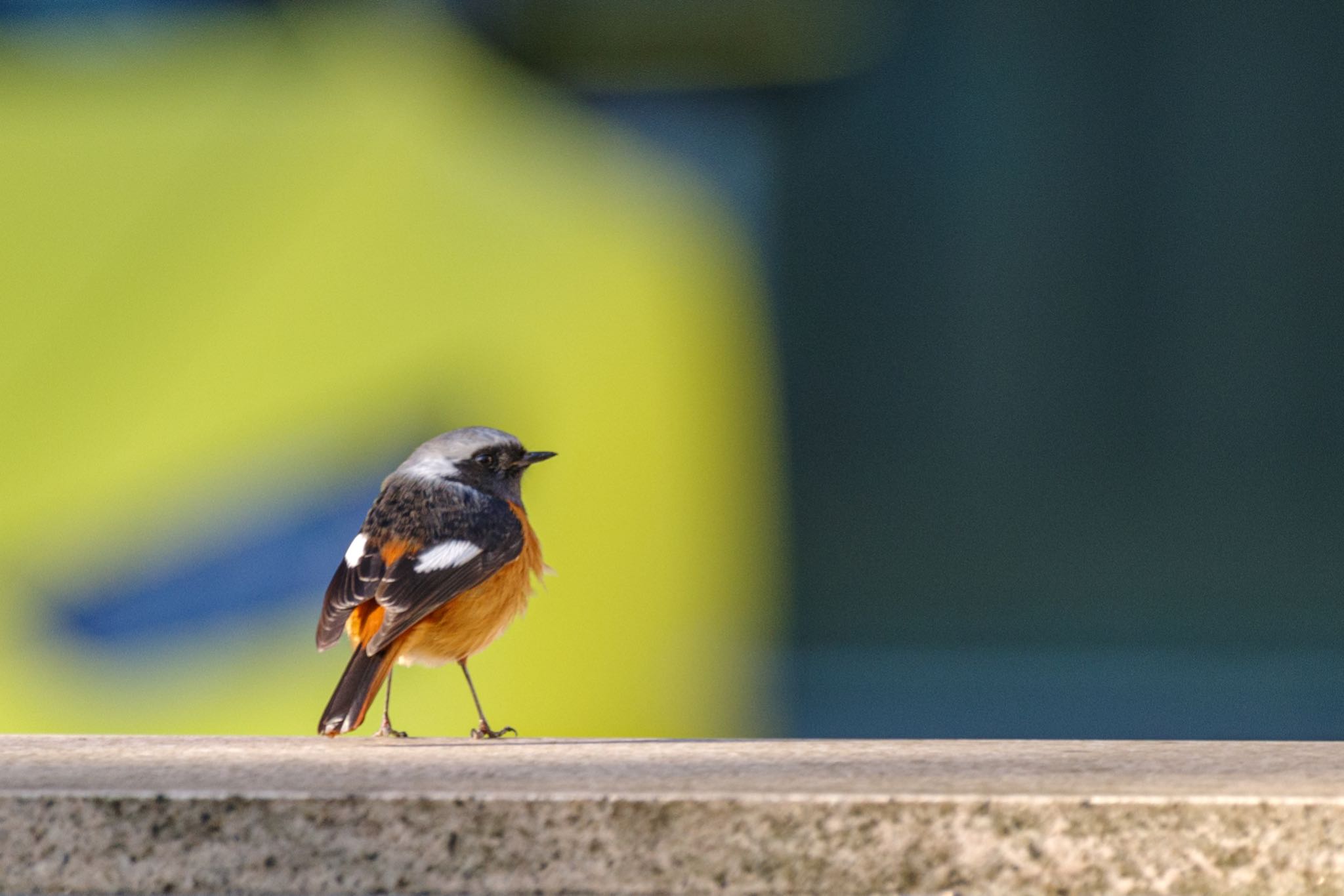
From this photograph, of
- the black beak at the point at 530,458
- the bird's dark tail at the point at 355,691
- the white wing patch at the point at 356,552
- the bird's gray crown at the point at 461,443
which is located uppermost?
the bird's gray crown at the point at 461,443

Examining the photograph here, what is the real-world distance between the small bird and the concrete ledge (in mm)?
1081

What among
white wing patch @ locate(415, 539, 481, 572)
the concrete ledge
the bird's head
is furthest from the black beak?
the concrete ledge

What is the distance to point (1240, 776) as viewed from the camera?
2.03 m

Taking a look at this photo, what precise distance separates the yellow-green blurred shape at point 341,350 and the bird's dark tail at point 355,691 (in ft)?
8.55

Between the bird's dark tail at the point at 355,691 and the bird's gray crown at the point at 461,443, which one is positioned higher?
the bird's gray crown at the point at 461,443

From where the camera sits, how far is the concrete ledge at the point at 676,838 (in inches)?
70.2

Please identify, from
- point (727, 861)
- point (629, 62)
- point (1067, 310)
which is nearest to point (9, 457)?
point (629, 62)

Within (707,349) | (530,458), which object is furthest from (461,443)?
(707,349)

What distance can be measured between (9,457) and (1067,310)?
4346 millimetres

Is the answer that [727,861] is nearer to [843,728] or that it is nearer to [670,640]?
[670,640]

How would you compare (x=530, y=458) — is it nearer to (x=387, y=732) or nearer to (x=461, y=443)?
(x=461, y=443)

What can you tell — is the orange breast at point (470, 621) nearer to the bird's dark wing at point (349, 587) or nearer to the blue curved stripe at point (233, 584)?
the bird's dark wing at point (349, 587)

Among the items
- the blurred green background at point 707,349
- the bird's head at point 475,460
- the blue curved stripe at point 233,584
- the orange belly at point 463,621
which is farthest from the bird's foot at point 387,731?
the blue curved stripe at point 233,584

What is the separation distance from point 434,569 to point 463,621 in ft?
0.56
